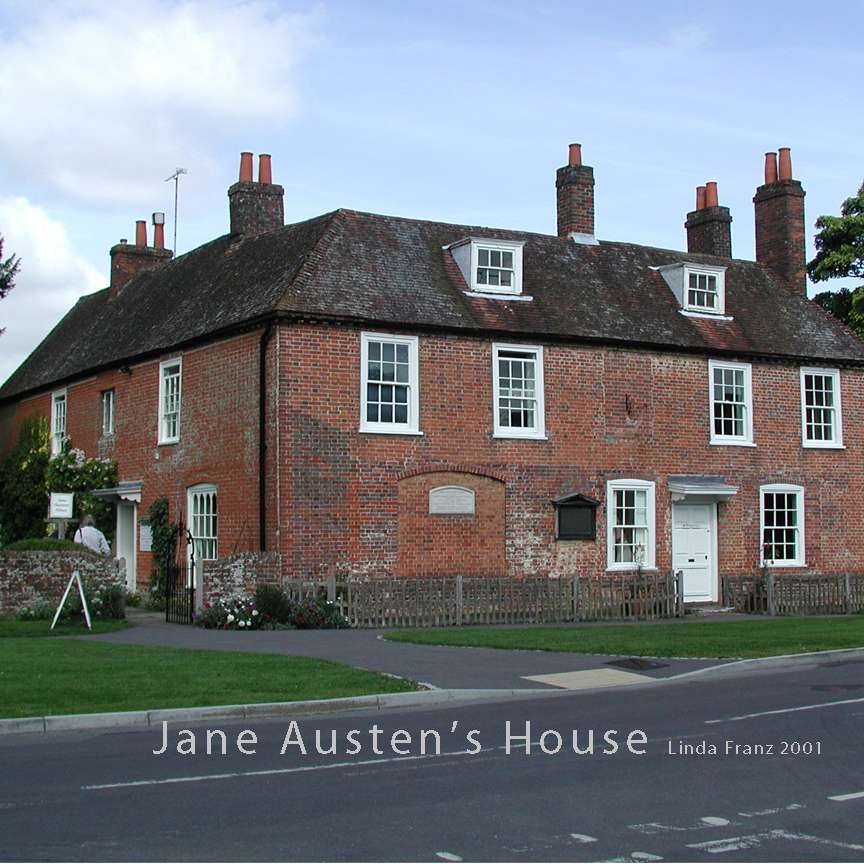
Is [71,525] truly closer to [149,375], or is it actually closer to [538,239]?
[149,375]

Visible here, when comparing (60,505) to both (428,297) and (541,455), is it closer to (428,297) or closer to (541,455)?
(428,297)

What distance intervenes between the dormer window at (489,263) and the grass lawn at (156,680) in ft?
40.0

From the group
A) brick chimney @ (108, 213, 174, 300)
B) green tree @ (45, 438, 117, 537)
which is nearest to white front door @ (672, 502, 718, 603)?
green tree @ (45, 438, 117, 537)

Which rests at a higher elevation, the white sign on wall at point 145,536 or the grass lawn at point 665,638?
the white sign on wall at point 145,536

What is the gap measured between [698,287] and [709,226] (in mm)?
4644

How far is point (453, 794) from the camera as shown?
8.67 m

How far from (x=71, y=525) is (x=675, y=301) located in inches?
636

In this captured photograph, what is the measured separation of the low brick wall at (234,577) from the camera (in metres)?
22.5

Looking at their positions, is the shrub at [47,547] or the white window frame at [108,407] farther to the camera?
the white window frame at [108,407]

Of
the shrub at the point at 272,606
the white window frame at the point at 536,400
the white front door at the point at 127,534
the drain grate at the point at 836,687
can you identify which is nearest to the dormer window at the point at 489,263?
the white window frame at the point at 536,400

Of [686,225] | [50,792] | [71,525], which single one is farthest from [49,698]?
[686,225]

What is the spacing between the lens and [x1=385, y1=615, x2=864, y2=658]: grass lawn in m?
17.9

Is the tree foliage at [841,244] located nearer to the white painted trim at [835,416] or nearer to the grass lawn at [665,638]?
the white painted trim at [835,416]

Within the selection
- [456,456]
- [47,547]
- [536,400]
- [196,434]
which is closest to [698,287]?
[536,400]
